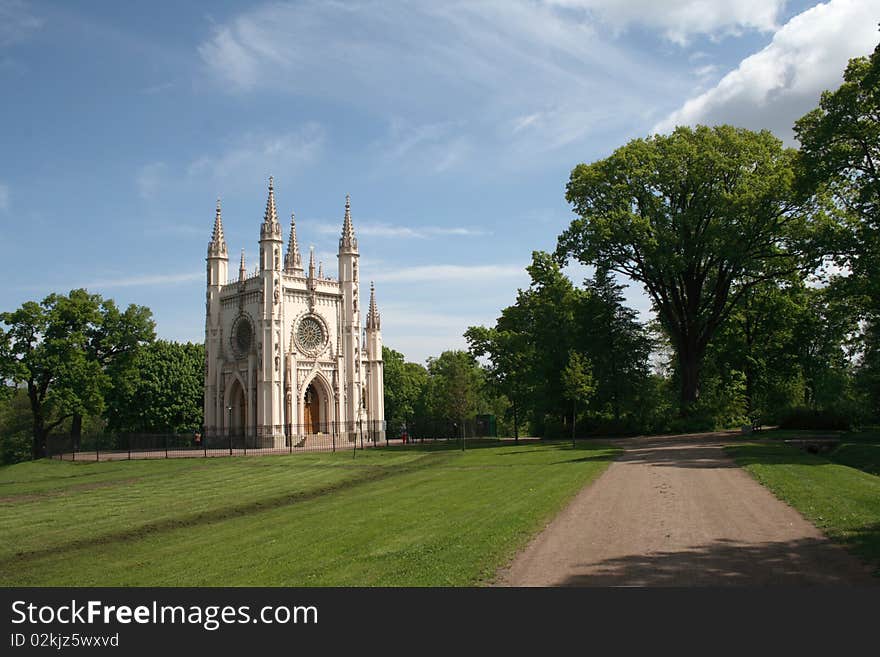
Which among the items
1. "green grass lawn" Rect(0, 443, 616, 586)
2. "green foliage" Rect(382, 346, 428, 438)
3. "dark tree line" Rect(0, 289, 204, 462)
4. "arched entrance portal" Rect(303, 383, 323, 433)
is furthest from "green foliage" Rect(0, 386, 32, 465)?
"green grass lawn" Rect(0, 443, 616, 586)

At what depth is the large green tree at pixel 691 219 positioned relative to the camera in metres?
41.1

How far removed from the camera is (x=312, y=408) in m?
65.6

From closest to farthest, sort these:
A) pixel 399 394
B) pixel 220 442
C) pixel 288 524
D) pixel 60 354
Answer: pixel 288 524
pixel 60 354
pixel 220 442
pixel 399 394

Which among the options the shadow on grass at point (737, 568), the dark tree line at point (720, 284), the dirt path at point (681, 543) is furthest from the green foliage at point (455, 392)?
the shadow on grass at point (737, 568)

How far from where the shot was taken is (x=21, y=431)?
256ft

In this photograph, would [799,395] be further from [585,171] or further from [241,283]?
[241,283]

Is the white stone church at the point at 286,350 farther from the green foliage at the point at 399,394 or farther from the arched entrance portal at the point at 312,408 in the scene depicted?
the green foliage at the point at 399,394

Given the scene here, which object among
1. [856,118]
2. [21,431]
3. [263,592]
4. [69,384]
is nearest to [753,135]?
[856,118]

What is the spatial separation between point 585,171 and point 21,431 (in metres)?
66.1

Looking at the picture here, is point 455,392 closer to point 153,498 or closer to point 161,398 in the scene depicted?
point 161,398

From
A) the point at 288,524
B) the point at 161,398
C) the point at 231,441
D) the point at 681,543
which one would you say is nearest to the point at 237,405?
the point at 161,398

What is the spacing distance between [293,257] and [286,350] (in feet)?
40.1

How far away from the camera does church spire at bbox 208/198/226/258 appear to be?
67400 millimetres

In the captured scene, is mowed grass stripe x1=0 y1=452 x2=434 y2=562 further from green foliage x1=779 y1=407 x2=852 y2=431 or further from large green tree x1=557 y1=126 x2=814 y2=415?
green foliage x1=779 y1=407 x2=852 y2=431
